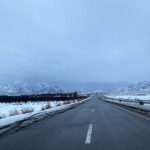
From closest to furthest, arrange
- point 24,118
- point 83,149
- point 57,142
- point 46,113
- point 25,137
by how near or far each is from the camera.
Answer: point 83,149, point 57,142, point 25,137, point 24,118, point 46,113

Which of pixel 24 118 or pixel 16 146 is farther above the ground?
pixel 24 118

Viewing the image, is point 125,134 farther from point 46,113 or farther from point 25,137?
point 46,113

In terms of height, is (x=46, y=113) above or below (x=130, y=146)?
above

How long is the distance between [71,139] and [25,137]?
1947 millimetres

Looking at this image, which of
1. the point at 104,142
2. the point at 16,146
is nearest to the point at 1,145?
the point at 16,146

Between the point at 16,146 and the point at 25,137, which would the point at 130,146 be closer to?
the point at 16,146

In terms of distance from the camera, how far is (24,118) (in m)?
17.8

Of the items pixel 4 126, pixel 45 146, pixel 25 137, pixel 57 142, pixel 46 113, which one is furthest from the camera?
pixel 46 113

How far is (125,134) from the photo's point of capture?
1248 cm

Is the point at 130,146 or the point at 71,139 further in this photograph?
the point at 71,139

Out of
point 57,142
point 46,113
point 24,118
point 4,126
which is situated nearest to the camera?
point 57,142

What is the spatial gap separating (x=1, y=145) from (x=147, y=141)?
4.76 m

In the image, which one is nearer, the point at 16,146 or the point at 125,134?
the point at 16,146

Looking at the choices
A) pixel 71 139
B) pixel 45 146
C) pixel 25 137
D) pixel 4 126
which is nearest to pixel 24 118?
pixel 4 126
